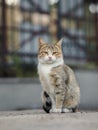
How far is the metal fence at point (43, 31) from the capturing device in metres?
14.2

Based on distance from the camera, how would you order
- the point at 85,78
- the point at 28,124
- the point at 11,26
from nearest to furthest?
1. the point at 28,124
2. the point at 85,78
3. the point at 11,26

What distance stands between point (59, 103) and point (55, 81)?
0.94 ft

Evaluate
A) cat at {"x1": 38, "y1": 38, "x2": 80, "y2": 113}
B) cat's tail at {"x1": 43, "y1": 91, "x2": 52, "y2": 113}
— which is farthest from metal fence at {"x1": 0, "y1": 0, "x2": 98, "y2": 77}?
cat at {"x1": 38, "y1": 38, "x2": 80, "y2": 113}

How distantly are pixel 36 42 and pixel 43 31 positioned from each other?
34 cm

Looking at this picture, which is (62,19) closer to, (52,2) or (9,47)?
(52,2)

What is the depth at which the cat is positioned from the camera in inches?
294

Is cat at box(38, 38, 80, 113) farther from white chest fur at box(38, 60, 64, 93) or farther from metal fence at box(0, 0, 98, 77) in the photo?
metal fence at box(0, 0, 98, 77)

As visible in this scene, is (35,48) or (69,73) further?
(35,48)

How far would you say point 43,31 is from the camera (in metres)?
15.3

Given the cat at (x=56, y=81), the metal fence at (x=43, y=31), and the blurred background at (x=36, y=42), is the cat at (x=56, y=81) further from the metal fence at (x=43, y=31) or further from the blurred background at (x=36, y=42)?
the metal fence at (x=43, y=31)

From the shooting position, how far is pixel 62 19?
1584cm

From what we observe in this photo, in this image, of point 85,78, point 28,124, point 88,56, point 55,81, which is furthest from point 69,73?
point 88,56

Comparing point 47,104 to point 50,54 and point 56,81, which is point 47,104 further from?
point 50,54

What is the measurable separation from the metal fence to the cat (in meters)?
6.10
